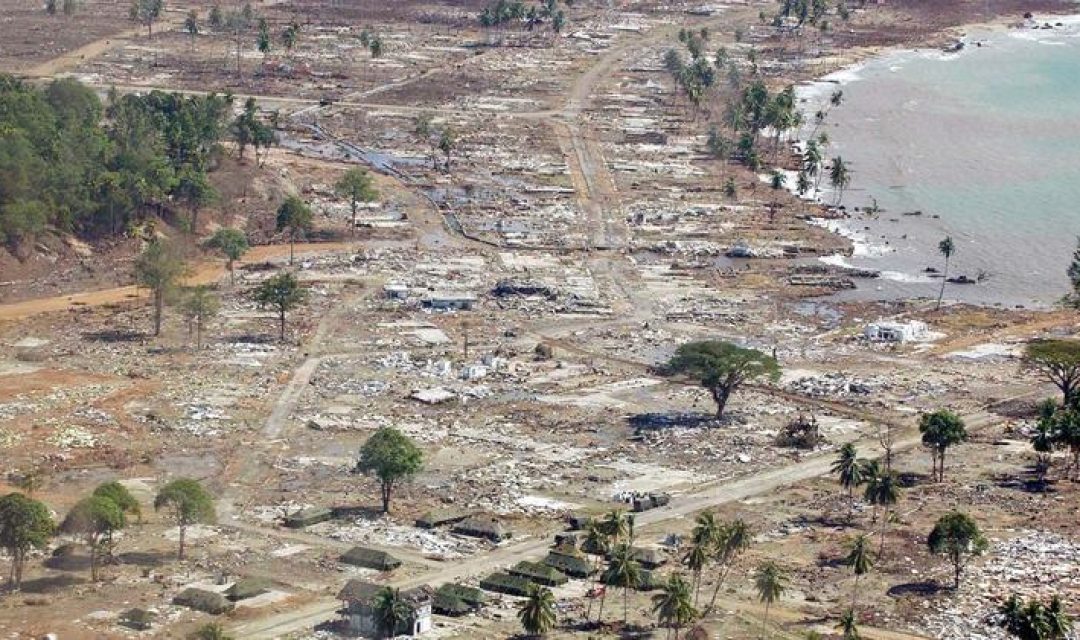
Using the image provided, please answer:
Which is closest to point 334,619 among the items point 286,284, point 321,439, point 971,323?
point 321,439

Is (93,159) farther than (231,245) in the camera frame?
Yes

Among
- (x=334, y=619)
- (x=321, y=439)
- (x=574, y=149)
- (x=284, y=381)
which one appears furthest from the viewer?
(x=574, y=149)

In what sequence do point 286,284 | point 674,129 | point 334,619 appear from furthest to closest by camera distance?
point 674,129, point 286,284, point 334,619

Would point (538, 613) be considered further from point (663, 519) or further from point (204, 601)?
point (663, 519)

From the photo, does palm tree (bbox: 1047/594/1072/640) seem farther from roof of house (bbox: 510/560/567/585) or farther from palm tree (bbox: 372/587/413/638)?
palm tree (bbox: 372/587/413/638)

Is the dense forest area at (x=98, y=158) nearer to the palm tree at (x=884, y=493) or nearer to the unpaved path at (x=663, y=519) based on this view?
the unpaved path at (x=663, y=519)

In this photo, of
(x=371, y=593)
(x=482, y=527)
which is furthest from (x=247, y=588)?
(x=482, y=527)

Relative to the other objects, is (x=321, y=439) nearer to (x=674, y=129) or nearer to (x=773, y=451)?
(x=773, y=451)
